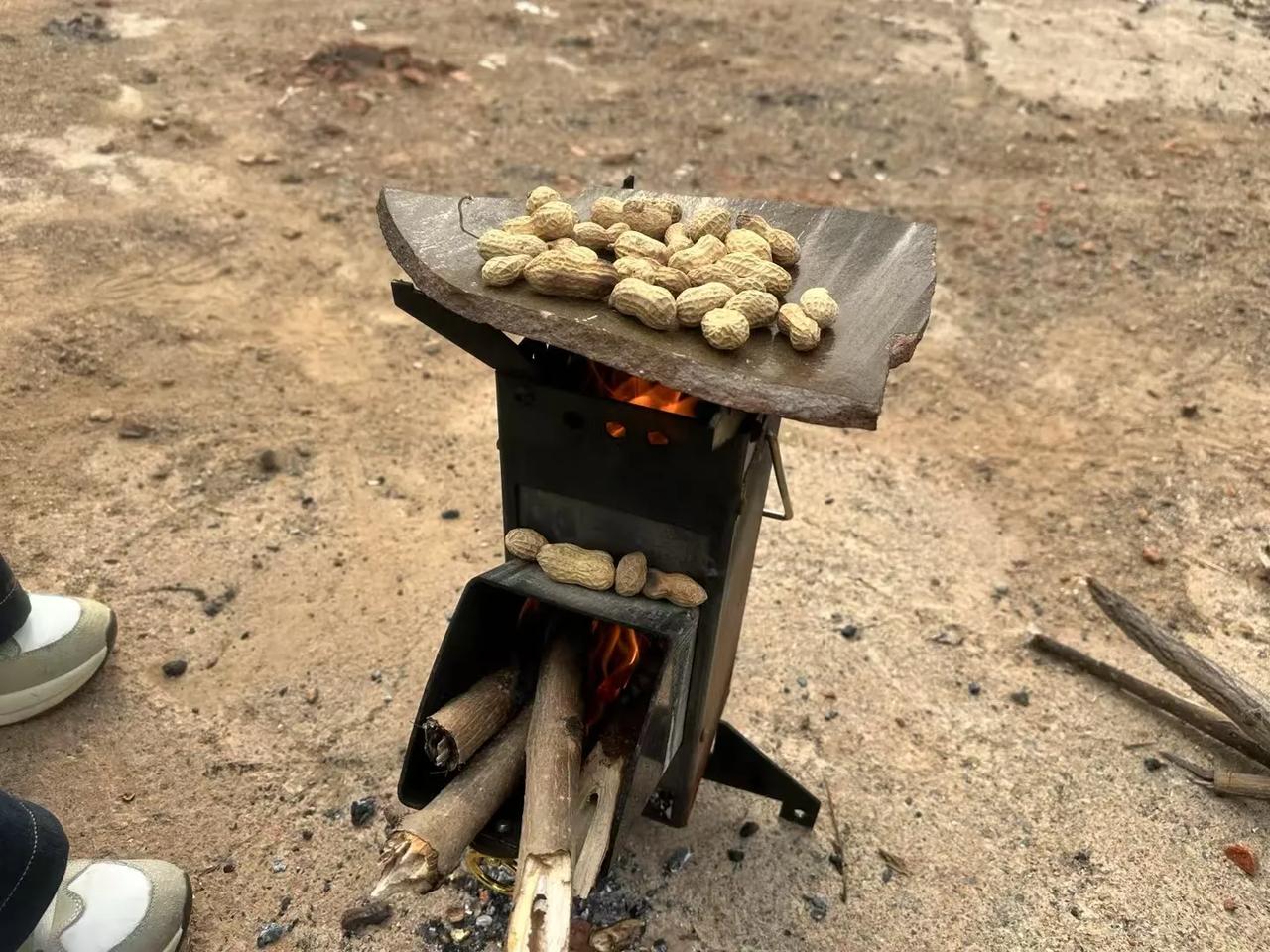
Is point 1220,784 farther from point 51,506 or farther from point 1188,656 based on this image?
point 51,506

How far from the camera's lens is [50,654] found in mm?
2973

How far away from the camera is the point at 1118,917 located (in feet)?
8.98

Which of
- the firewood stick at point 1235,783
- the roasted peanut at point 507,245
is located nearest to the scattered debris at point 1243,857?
the firewood stick at point 1235,783

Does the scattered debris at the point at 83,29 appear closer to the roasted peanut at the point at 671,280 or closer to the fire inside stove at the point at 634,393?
the fire inside stove at the point at 634,393

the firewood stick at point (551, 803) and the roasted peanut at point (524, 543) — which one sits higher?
the roasted peanut at point (524, 543)

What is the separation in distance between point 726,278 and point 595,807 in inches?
45.1

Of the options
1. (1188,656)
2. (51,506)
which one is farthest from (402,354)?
(1188,656)

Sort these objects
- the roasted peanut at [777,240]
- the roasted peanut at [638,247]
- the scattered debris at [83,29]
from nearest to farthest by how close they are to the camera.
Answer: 1. the roasted peanut at [638,247]
2. the roasted peanut at [777,240]
3. the scattered debris at [83,29]

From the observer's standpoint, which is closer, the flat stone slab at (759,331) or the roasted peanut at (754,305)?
the flat stone slab at (759,331)

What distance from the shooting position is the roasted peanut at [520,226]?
2.04 metres

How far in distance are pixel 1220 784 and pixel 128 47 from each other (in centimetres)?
841

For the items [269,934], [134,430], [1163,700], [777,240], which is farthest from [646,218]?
[134,430]

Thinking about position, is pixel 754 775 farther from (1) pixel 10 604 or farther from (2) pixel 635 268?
(1) pixel 10 604

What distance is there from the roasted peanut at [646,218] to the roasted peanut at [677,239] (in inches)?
0.8
